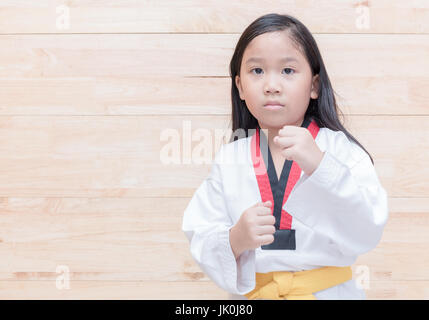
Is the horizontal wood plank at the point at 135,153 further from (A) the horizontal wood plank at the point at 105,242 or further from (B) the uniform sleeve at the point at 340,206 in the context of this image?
(B) the uniform sleeve at the point at 340,206

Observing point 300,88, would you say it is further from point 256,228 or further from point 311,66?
point 256,228

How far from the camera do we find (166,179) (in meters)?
1.31

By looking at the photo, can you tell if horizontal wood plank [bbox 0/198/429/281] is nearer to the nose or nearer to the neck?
the neck

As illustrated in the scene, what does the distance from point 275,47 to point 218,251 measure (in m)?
0.39

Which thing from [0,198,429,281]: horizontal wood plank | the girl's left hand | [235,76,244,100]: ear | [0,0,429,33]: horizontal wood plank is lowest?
[0,198,429,281]: horizontal wood plank

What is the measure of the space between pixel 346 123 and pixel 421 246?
1.33ft

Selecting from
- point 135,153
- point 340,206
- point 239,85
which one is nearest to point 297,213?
point 340,206

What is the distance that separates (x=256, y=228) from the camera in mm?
756

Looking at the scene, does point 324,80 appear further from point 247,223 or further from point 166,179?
point 166,179

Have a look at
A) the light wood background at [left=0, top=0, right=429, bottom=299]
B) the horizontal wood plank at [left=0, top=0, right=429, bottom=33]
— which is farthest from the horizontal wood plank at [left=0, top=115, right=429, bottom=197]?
the horizontal wood plank at [left=0, top=0, right=429, bottom=33]

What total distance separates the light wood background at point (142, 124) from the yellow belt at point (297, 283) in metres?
0.48

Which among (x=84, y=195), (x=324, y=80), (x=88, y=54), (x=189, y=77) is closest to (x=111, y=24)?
(x=88, y=54)

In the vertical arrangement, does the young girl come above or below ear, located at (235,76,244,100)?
below

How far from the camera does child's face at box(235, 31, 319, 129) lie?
2.80 feet
